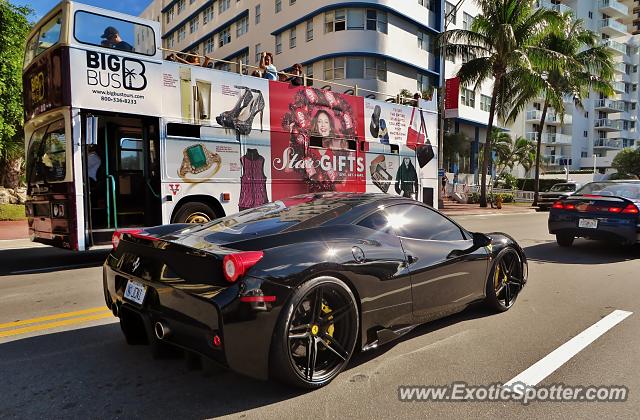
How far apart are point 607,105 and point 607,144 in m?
5.62

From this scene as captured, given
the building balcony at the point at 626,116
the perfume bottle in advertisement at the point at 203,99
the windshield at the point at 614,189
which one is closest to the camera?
the perfume bottle in advertisement at the point at 203,99

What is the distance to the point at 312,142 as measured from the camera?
31.7 feet

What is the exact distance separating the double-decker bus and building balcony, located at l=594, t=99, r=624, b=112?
2643 inches

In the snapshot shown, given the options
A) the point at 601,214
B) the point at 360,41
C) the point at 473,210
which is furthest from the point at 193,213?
the point at 360,41

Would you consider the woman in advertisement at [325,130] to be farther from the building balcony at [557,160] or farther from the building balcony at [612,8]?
the building balcony at [612,8]

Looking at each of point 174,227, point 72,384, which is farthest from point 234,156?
point 72,384

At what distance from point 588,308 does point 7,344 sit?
19.4ft

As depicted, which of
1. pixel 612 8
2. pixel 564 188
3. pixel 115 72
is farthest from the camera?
pixel 612 8

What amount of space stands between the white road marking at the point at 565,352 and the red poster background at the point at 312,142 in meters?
6.03

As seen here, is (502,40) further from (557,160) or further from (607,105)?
(607,105)

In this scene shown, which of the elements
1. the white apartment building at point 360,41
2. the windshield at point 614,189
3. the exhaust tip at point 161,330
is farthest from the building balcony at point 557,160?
the exhaust tip at point 161,330

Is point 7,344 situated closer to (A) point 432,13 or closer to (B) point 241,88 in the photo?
(B) point 241,88

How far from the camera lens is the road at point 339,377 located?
9.36 feet

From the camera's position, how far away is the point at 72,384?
124 inches
